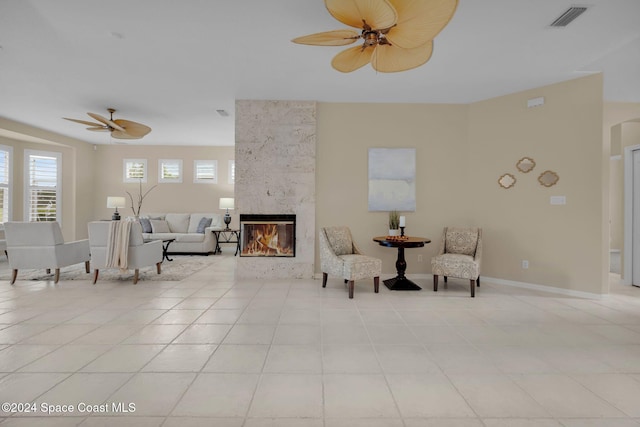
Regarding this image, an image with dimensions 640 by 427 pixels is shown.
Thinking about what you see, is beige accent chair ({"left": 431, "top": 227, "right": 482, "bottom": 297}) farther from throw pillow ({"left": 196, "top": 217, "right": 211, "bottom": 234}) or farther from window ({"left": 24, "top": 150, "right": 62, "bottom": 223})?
window ({"left": 24, "top": 150, "right": 62, "bottom": 223})

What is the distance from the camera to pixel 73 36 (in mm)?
3424

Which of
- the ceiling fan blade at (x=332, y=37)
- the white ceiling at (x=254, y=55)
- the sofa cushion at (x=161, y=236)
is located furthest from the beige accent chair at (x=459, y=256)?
the sofa cushion at (x=161, y=236)

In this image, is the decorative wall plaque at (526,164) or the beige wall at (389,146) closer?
the decorative wall plaque at (526,164)

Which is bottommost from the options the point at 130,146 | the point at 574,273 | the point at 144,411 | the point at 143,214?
the point at 144,411

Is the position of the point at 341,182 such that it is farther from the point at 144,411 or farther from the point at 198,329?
the point at 144,411

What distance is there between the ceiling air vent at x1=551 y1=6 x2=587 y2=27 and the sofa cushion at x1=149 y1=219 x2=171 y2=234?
8.49 meters

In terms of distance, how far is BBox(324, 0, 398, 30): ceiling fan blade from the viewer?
206 cm

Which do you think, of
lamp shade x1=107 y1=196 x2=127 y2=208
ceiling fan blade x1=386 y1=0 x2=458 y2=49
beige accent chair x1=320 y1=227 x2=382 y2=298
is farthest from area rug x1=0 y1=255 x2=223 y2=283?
ceiling fan blade x1=386 y1=0 x2=458 y2=49

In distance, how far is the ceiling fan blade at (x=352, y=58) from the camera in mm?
2793

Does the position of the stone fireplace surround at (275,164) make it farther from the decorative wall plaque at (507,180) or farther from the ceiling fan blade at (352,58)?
the decorative wall plaque at (507,180)

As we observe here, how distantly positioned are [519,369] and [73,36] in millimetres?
5167

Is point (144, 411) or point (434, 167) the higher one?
point (434, 167)

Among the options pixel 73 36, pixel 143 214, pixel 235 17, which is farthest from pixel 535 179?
pixel 143 214

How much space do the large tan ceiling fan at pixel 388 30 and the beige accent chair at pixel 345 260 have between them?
2478mm
